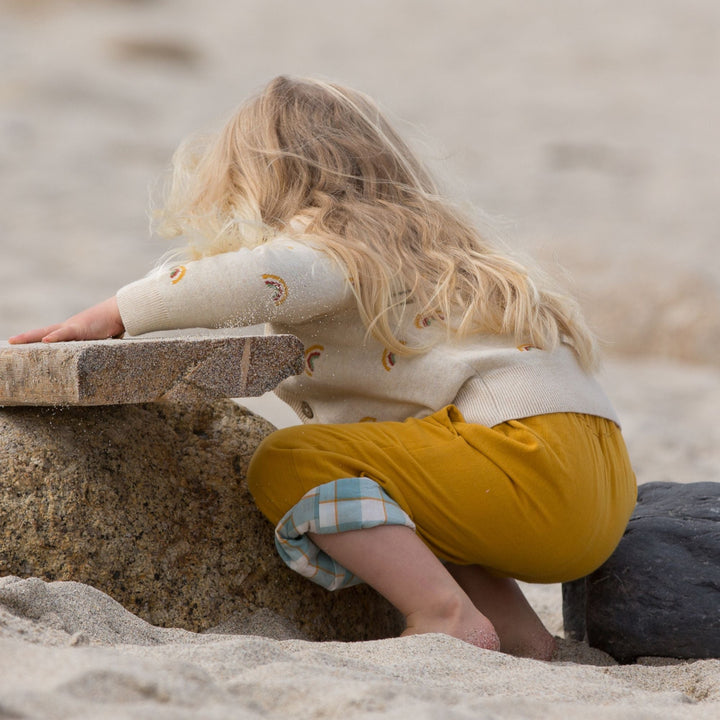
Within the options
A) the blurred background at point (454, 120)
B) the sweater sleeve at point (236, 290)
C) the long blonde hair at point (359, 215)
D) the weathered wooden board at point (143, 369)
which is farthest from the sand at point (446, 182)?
the sweater sleeve at point (236, 290)

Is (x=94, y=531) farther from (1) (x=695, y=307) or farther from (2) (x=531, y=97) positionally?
(2) (x=531, y=97)

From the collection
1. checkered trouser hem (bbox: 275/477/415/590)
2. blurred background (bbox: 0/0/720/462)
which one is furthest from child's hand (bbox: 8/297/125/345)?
blurred background (bbox: 0/0/720/462)

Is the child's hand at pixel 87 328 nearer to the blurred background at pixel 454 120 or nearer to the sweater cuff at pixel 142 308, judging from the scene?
the sweater cuff at pixel 142 308

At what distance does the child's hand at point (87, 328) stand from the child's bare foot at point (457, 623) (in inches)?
35.4

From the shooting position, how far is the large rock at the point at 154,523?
212cm

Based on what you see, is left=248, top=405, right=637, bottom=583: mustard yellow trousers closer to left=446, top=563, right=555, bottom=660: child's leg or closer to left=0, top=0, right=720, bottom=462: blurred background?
left=446, top=563, right=555, bottom=660: child's leg

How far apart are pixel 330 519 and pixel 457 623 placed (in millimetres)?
337

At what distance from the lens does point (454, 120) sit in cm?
1511

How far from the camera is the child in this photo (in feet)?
7.20

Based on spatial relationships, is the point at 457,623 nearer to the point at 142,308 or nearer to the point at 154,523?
the point at 154,523

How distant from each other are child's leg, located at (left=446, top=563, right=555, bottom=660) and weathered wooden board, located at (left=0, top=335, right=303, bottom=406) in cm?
72

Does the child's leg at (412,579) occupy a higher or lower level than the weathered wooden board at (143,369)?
lower

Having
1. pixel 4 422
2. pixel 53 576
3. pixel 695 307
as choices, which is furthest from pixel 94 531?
pixel 695 307

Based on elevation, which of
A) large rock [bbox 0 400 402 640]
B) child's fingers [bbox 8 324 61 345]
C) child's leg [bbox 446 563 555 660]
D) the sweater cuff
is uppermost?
the sweater cuff
